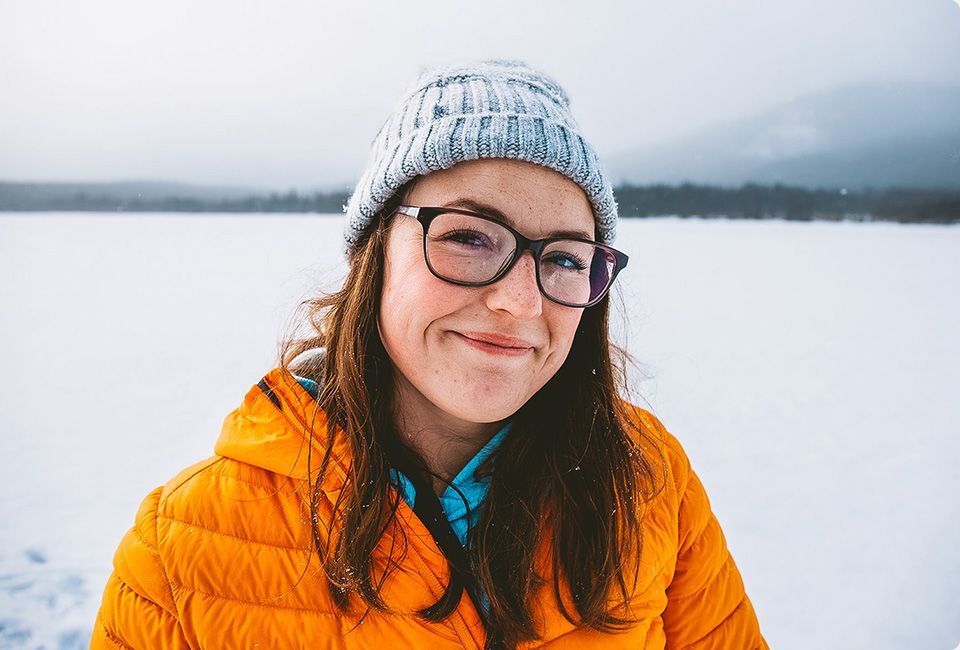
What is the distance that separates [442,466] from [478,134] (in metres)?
0.79

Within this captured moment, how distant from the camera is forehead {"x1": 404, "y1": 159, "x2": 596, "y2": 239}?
122 centimetres

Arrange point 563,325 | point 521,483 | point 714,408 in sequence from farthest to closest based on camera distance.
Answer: point 714,408 < point 521,483 < point 563,325

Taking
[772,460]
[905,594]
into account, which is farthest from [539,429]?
[772,460]

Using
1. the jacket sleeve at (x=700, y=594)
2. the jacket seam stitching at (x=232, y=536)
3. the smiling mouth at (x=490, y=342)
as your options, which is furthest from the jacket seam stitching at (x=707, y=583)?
the jacket seam stitching at (x=232, y=536)

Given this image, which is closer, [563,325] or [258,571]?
[258,571]

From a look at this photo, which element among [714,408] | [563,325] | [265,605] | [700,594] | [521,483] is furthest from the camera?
[714,408]

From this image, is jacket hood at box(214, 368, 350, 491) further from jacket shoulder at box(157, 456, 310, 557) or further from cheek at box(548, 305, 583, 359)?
cheek at box(548, 305, 583, 359)

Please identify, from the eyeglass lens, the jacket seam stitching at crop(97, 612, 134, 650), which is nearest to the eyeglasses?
the eyeglass lens

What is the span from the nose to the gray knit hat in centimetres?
23

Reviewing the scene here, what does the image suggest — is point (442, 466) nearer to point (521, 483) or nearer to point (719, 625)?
point (521, 483)

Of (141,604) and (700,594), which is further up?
(141,604)

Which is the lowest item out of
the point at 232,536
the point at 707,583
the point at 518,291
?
the point at 707,583

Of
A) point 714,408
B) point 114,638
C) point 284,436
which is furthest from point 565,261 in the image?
point 714,408

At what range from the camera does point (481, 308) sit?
4.02 ft
